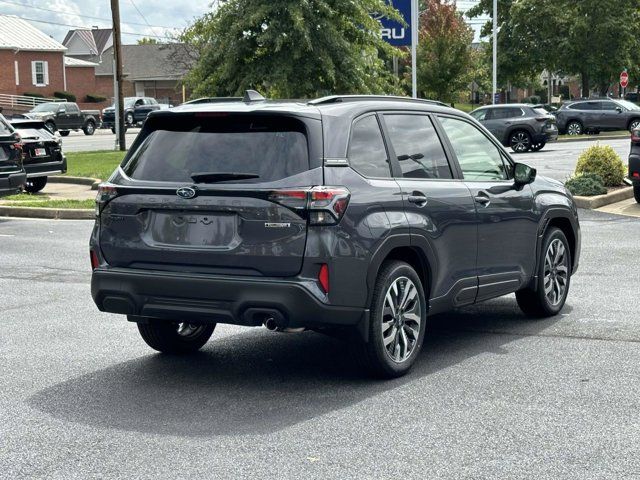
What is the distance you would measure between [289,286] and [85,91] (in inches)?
3239

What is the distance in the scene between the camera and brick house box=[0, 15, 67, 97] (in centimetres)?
7575

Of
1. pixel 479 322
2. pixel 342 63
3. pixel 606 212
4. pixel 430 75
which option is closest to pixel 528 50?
pixel 430 75

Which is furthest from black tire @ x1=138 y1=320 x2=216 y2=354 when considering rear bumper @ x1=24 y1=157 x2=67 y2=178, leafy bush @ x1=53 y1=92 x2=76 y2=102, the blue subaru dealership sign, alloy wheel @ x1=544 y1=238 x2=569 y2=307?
leafy bush @ x1=53 y1=92 x2=76 y2=102

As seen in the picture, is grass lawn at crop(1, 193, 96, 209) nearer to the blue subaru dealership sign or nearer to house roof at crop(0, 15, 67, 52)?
the blue subaru dealership sign

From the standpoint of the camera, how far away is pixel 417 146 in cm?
741

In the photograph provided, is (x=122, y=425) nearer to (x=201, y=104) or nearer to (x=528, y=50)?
(x=201, y=104)

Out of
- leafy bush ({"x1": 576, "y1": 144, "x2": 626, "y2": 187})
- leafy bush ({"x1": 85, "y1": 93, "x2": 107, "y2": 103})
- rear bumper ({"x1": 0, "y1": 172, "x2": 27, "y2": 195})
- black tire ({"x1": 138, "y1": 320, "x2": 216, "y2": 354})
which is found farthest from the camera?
leafy bush ({"x1": 85, "y1": 93, "x2": 107, "y2": 103})

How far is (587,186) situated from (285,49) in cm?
994

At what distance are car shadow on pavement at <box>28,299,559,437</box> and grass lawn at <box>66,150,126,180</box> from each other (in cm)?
1422

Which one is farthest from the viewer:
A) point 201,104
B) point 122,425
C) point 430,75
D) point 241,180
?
point 430,75

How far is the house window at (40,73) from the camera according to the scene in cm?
7838

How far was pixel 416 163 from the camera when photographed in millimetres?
7312

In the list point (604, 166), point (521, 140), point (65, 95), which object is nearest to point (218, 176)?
point (604, 166)

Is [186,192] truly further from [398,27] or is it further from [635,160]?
[398,27]
